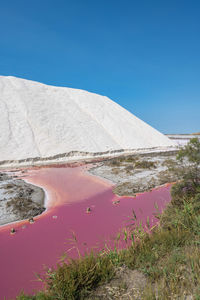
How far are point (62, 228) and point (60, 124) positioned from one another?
Answer: 60.2 ft

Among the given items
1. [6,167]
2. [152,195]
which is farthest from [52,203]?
[6,167]

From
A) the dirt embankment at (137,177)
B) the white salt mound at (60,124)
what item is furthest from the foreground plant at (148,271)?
the white salt mound at (60,124)

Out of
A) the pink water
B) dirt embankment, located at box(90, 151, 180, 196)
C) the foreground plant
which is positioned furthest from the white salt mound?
the foreground plant

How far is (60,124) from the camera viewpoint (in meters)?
22.4

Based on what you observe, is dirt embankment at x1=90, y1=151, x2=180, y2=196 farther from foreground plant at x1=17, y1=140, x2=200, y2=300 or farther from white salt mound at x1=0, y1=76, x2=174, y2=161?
white salt mound at x1=0, y1=76, x2=174, y2=161

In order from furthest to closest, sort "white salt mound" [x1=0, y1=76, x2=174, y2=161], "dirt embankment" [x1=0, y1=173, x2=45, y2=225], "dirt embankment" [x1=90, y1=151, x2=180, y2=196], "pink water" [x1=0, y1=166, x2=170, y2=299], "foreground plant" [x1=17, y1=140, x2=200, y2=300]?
"white salt mound" [x1=0, y1=76, x2=174, y2=161]
"dirt embankment" [x1=90, y1=151, x2=180, y2=196]
"dirt embankment" [x1=0, y1=173, x2=45, y2=225]
"pink water" [x1=0, y1=166, x2=170, y2=299]
"foreground plant" [x1=17, y1=140, x2=200, y2=300]

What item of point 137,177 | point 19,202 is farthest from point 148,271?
point 137,177

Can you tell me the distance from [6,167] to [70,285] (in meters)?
14.7

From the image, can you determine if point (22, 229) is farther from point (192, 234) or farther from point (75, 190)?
point (192, 234)

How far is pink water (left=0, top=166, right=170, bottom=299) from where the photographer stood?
3.66 meters

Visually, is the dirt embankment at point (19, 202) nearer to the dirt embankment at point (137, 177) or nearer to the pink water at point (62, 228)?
the pink water at point (62, 228)

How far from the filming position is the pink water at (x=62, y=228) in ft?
12.0

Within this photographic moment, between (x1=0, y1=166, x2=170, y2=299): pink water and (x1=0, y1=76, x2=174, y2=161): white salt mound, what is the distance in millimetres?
10945

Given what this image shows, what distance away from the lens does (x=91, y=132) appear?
23109 millimetres
